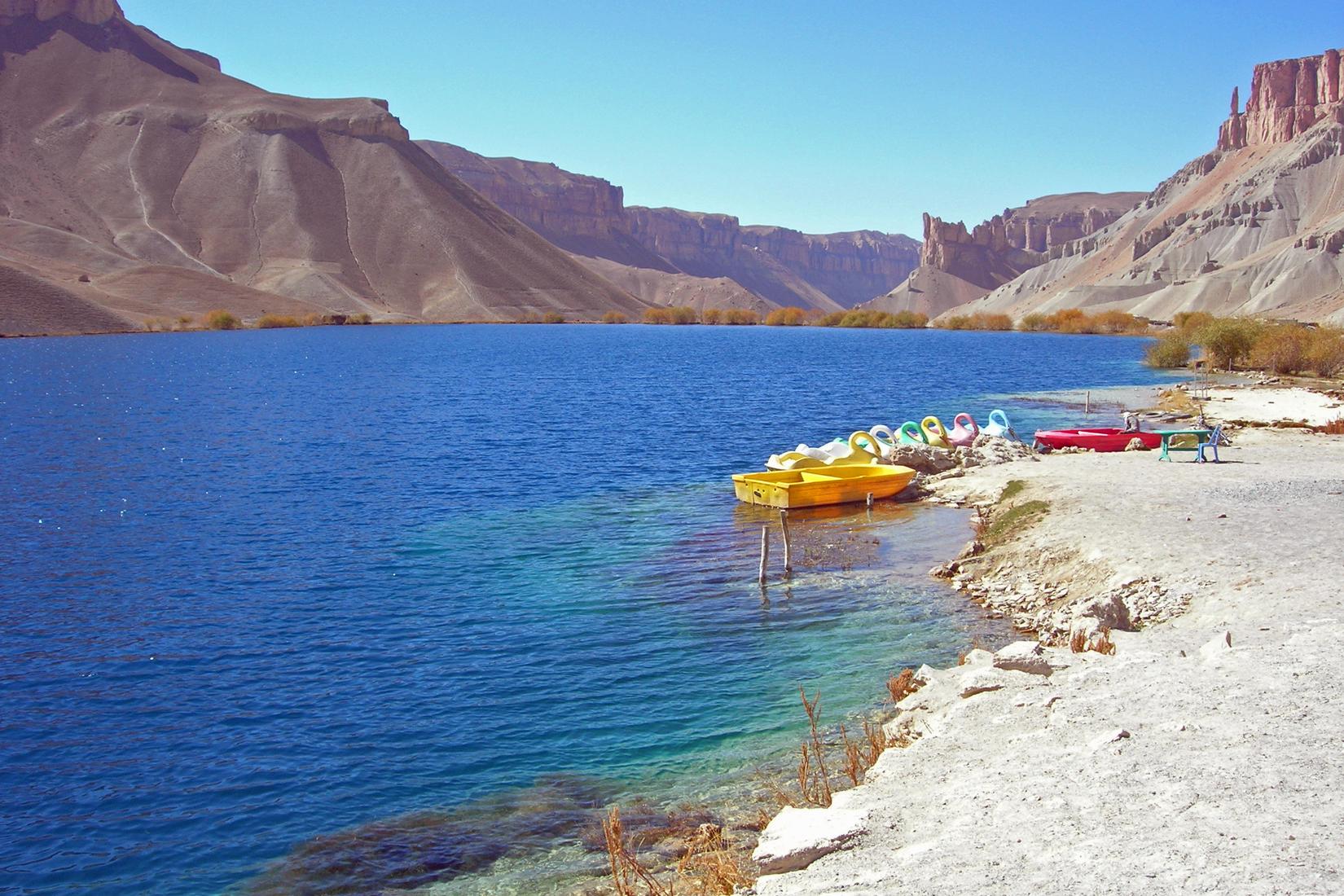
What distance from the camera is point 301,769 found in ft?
39.3

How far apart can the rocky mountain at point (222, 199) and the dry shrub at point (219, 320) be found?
331cm

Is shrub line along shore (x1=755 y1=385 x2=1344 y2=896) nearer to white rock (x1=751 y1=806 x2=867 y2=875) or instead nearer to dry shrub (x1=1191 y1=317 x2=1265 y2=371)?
white rock (x1=751 y1=806 x2=867 y2=875)

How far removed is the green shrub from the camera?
71.8m

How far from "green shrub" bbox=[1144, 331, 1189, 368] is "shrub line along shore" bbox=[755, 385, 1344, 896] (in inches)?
2330

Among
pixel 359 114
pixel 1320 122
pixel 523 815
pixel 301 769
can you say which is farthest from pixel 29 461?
pixel 1320 122

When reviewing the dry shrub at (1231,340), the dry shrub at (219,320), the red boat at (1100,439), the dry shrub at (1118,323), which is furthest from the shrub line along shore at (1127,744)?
the dry shrub at (1118,323)

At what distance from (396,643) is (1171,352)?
6811 centimetres

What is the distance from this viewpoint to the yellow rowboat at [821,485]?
2636cm

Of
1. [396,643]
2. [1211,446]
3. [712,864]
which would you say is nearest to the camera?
[712,864]

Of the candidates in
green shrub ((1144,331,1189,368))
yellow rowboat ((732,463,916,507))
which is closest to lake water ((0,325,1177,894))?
yellow rowboat ((732,463,916,507))

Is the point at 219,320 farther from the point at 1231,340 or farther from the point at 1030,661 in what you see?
the point at 1030,661

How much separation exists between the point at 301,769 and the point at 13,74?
19892 centimetres

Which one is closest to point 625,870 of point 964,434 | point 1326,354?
point 964,434

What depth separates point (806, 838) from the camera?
7535 mm
